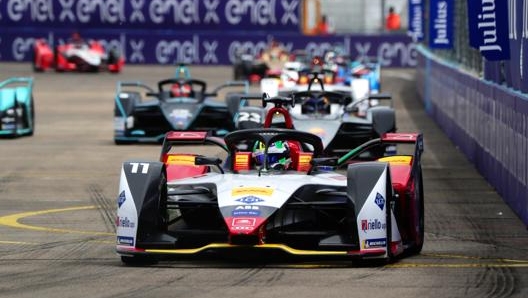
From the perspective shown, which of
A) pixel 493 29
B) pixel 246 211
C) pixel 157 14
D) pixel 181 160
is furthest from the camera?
pixel 157 14

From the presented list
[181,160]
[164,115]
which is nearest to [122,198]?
[181,160]

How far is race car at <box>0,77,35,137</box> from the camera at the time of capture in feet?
93.9

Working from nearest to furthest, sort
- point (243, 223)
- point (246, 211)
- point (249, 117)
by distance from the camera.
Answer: point (243, 223) → point (246, 211) → point (249, 117)

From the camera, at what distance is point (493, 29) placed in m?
18.7

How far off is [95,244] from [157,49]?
5383 cm

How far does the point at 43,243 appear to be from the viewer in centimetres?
1410

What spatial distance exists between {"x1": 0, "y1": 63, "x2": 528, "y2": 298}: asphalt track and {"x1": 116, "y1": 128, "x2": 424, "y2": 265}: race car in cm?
17

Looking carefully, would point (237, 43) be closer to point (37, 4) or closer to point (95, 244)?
point (37, 4)

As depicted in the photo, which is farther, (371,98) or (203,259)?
(371,98)

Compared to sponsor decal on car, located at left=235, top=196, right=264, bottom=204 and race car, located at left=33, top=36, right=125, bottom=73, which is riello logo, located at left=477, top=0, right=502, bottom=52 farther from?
race car, located at left=33, top=36, right=125, bottom=73

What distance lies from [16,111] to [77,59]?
3075 cm

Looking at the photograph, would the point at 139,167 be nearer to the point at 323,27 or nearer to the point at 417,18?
the point at 417,18

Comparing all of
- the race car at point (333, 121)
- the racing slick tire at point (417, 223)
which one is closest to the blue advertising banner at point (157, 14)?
the race car at point (333, 121)

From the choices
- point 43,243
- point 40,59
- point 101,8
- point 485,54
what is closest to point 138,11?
point 101,8
